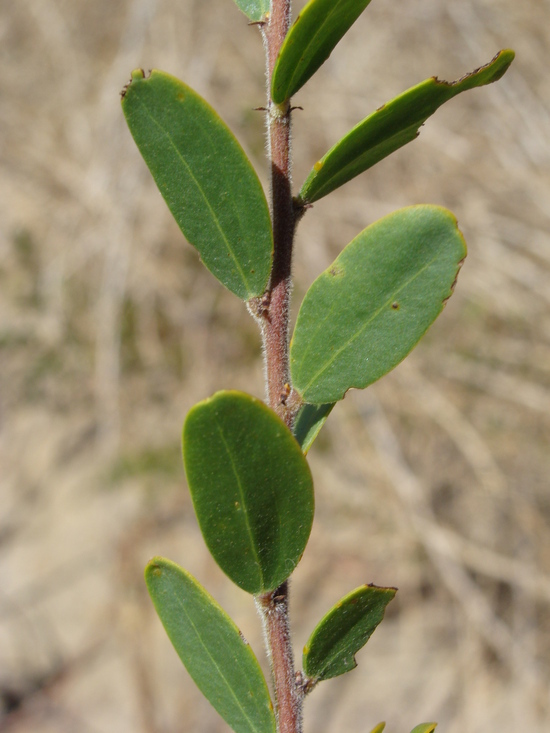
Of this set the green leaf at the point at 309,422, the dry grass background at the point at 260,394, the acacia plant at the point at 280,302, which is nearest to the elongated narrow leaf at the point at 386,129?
the acacia plant at the point at 280,302

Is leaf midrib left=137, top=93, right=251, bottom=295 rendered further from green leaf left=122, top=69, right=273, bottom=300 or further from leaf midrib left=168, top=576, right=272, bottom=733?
leaf midrib left=168, top=576, right=272, bottom=733

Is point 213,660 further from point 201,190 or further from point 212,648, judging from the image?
point 201,190

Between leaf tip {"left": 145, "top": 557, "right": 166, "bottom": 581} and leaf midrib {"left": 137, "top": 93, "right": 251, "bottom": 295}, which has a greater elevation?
leaf midrib {"left": 137, "top": 93, "right": 251, "bottom": 295}

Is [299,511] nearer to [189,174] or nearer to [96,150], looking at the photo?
[189,174]

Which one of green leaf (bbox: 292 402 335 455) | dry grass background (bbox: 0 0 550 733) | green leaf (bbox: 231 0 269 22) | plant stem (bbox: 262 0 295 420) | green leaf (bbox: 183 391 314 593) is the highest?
dry grass background (bbox: 0 0 550 733)

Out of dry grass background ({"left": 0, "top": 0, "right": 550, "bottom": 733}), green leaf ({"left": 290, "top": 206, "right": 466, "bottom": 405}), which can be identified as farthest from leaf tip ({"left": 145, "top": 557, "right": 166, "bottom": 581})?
dry grass background ({"left": 0, "top": 0, "right": 550, "bottom": 733})

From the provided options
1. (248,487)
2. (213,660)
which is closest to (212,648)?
(213,660)
